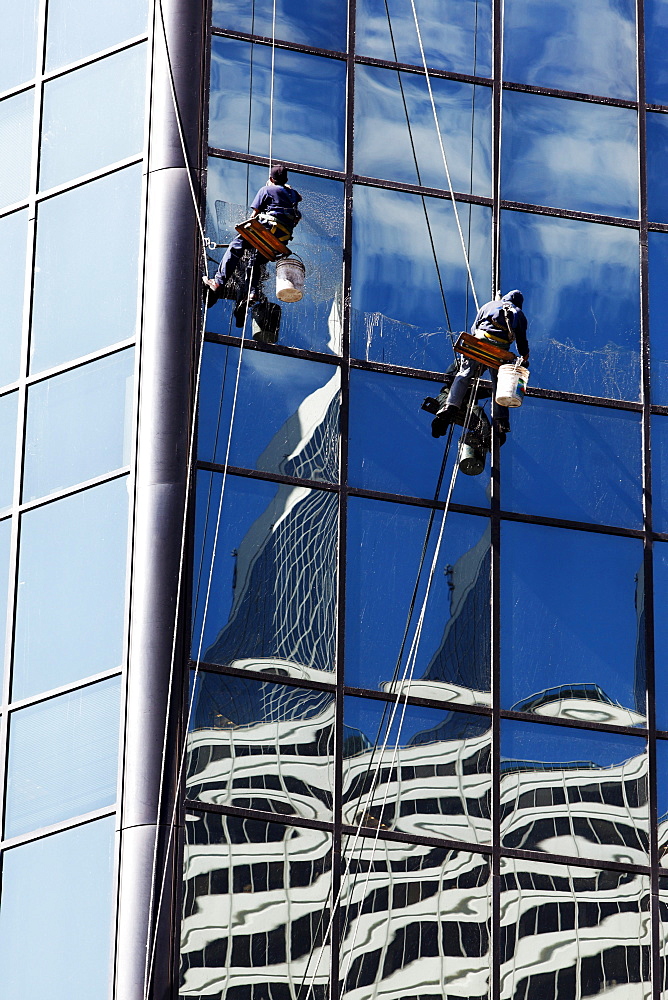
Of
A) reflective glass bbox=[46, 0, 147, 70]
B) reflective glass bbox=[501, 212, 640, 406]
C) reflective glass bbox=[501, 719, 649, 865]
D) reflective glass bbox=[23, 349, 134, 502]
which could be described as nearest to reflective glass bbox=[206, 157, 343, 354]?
reflective glass bbox=[23, 349, 134, 502]

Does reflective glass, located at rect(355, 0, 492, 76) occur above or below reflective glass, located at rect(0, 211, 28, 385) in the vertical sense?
above

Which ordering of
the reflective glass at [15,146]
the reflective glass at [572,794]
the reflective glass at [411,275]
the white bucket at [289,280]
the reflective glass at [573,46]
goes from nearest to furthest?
the white bucket at [289,280] → the reflective glass at [572,794] → the reflective glass at [411,275] → the reflective glass at [15,146] → the reflective glass at [573,46]

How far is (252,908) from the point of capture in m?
21.4

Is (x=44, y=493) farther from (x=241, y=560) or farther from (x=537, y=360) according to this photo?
(x=537, y=360)

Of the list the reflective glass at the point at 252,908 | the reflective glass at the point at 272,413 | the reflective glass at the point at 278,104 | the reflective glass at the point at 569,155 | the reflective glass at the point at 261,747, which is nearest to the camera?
the reflective glass at the point at 252,908

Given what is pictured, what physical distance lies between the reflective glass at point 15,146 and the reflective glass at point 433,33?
12.9 feet

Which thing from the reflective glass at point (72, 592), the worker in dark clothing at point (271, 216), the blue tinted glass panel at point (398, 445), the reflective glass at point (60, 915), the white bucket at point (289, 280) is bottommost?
the reflective glass at point (60, 915)

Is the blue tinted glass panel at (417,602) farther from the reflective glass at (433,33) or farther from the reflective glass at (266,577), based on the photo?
the reflective glass at (433,33)

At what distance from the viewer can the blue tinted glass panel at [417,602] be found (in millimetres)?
22781

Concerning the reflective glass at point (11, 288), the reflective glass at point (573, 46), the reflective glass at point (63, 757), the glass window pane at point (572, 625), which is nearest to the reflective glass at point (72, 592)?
the reflective glass at point (63, 757)

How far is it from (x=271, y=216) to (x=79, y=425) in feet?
10.3

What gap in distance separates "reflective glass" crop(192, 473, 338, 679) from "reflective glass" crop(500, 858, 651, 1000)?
3.11 m

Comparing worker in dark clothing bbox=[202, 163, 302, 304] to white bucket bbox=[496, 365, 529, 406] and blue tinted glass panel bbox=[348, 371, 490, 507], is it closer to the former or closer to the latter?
blue tinted glass panel bbox=[348, 371, 490, 507]

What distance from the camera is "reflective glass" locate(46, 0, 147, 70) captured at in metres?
24.8
